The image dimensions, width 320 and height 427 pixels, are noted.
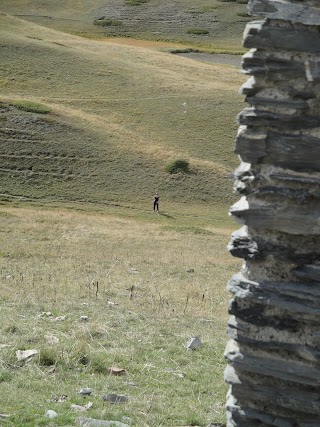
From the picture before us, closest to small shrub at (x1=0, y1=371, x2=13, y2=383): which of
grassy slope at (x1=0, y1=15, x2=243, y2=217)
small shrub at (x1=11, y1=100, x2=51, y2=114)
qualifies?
grassy slope at (x1=0, y1=15, x2=243, y2=217)

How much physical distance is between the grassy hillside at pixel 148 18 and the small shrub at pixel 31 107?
63738mm

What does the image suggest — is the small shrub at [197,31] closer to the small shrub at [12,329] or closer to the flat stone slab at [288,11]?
the small shrub at [12,329]

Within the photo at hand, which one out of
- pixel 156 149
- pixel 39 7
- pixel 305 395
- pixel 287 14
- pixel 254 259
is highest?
pixel 39 7

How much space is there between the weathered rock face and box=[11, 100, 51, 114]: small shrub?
62342 mm

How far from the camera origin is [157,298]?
17828mm

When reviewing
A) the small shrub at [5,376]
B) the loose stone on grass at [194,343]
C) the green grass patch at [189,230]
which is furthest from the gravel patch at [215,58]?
the small shrub at [5,376]

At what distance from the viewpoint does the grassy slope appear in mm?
58188

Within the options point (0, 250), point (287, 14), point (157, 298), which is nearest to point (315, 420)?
point (287, 14)

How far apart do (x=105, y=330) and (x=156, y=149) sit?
5277 cm

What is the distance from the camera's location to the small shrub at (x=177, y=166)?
198 ft

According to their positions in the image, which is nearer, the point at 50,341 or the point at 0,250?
the point at 50,341

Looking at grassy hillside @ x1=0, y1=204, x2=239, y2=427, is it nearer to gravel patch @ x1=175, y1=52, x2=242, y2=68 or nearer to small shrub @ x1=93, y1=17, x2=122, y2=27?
gravel patch @ x1=175, y1=52, x2=242, y2=68

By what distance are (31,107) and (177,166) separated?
16.2 meters

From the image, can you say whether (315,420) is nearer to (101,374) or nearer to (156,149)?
(101,374)
